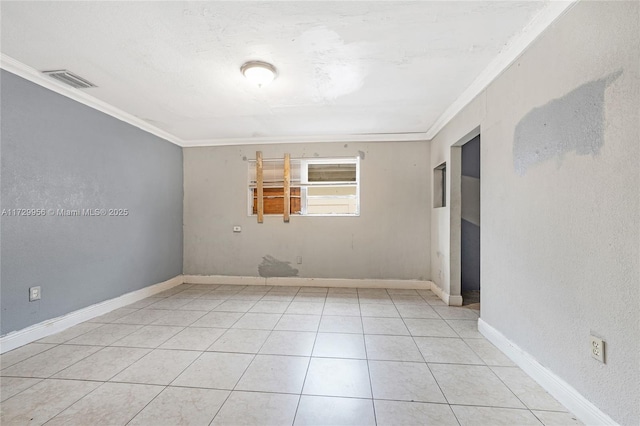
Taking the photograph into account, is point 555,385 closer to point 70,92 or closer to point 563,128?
point 563,128

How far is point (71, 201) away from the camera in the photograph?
2795 mm

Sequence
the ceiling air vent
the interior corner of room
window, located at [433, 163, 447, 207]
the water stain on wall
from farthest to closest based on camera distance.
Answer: the water stain on wall, window, located at [433, 163, 447, 207], the ceiling air vent, the interior corner of room

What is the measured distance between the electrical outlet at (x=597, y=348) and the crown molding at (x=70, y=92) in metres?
4.54

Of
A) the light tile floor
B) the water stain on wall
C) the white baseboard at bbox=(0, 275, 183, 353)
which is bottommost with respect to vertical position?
the light tile floor

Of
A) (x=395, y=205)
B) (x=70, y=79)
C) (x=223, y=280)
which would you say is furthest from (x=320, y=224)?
(x=70, y=79)

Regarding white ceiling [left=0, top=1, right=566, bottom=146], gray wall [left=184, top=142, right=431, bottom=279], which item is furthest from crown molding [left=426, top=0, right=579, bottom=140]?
gray wall [left=184, top=142, right=431, bottom=279]

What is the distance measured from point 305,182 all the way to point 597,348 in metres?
3.81

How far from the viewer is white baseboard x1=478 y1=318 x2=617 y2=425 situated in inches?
55.0

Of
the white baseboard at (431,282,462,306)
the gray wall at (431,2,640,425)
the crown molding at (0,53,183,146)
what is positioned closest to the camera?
the gray wall at (431,2,640,425)

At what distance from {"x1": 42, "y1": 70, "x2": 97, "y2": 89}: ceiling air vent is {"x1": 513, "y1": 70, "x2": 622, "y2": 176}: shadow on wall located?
388 centimetres

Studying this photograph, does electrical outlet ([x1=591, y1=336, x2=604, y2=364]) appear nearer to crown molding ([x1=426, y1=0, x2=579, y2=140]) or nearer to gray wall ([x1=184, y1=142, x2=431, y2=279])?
crown molding ([x1=426, y1=0, x2=579, y2=140])

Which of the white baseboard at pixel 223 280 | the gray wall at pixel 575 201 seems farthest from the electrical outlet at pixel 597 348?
the white baseboard at pixel 223 280

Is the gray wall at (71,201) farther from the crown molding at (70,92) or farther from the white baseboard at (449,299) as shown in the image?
the white baseboard at (449,299)

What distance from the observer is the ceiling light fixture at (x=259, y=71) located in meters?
2.28
